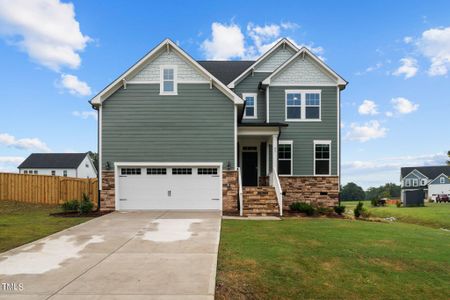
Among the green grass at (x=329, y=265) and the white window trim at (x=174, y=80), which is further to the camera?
the white window trim at (x=174, y=80)

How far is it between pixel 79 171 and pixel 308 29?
4374 centimetres

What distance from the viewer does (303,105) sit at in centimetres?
1727

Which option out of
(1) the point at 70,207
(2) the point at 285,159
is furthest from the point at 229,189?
(1) the point at 70,207

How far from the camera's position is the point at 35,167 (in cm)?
4859

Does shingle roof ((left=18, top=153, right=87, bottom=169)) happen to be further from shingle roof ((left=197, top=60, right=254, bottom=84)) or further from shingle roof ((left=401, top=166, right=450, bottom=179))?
shingle roof ((left=401, top=166, right=450, bottom=179))

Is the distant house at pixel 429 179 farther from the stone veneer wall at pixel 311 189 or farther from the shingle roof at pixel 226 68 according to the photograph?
the shingle roof at pixel 226 68

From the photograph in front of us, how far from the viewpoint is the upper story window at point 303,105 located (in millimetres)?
17250

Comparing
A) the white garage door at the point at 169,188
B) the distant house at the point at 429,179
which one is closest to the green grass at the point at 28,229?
the white garage door at the point at 169,188

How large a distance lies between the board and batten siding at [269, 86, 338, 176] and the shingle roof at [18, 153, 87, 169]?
132ft

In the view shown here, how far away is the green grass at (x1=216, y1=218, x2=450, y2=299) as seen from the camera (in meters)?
5.56

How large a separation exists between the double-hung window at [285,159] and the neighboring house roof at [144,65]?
12.7 ft

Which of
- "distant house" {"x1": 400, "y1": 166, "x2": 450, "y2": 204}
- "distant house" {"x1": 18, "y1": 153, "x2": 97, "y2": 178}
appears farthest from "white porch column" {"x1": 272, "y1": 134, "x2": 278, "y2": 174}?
"distant house" {"x1": 400, "y1": 166, "x2": 450, "y2": 204}

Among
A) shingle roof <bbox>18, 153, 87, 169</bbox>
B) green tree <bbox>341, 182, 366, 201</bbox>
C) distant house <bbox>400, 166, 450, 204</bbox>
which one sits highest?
shingle roof <bbox>18, 153, 87, 169</bbox>

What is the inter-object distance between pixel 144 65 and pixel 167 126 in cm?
302
